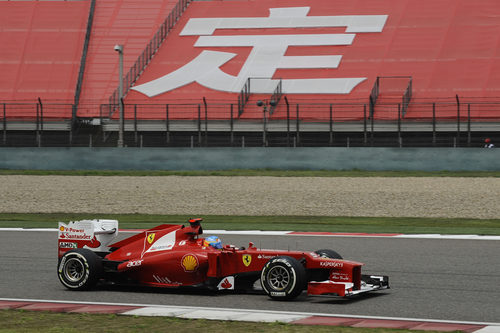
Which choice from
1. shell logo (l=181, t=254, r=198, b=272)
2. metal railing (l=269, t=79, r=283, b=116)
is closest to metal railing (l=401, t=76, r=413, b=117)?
metal railing (l=269, t=79, r=283, b=116)

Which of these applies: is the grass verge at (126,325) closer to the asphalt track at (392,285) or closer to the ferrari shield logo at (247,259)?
the asphalt track at (392,285)

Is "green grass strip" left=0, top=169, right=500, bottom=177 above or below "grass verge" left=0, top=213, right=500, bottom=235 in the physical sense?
above

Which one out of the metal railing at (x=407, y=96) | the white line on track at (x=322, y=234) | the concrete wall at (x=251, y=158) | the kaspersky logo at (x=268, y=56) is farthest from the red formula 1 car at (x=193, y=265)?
the kaspersky logo at (x=268, y=56)

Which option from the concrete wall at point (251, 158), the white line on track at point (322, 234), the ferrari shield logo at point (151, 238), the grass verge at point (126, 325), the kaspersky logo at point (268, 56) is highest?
the kaspersky logo at point (268, 56)

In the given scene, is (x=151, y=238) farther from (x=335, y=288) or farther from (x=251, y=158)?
(x=251, y=158)

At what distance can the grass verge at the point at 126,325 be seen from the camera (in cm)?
743

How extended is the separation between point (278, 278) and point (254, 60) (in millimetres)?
28914

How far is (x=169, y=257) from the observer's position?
965 centimetres

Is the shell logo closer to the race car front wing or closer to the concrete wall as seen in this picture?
the race car front wing

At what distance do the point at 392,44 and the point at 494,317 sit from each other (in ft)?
97.2

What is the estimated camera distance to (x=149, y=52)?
1564 inches

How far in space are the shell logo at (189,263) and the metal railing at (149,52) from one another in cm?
2622

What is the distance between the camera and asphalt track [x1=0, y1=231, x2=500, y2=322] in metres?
8.48

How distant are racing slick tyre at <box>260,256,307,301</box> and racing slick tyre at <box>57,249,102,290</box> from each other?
7.03 feet
